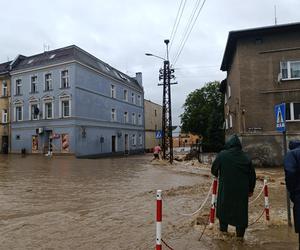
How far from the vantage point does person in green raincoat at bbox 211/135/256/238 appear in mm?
6293

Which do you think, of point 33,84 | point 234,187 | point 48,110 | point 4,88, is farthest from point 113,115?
point 234,187

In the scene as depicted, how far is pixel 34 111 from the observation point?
4175cm

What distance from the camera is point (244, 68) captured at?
24.2 m

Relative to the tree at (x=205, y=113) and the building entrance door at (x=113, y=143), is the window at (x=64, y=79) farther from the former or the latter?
the tree at (x=205, y=113)

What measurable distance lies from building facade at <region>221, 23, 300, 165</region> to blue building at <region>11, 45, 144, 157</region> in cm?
2006

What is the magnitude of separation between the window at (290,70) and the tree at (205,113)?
26745 millimetres

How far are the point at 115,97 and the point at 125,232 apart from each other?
1657 inches

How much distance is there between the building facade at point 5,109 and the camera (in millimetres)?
44531

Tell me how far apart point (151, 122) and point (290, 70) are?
42.0m

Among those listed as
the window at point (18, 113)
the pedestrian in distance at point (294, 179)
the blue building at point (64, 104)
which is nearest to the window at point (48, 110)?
the blue building at point (64, 104)

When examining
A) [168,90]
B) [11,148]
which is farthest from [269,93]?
[11,148]

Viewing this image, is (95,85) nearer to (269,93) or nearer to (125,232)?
(269,93)

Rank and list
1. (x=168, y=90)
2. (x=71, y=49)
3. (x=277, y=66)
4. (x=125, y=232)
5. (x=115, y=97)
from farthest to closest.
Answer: (x=115, y=97) → (x=71, y=49) → (x=168, y=90) → (x=277, y=66) → (x=125, y=232)

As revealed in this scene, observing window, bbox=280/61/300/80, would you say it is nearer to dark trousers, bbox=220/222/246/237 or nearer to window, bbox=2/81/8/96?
dark trousers, bbox=220/222/246/237
